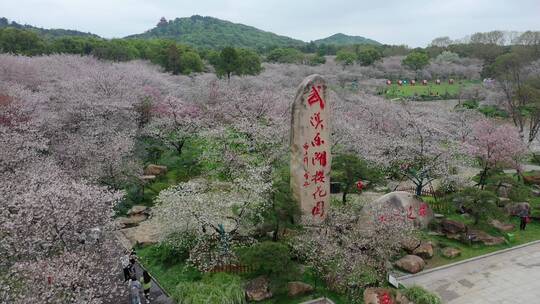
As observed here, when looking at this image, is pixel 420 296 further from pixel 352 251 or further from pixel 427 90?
pixel 427 90

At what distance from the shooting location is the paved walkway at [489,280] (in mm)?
13727

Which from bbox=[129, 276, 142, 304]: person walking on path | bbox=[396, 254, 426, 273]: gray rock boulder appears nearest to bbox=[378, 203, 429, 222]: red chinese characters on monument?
bbox=[396, 254, 426, 273]: gray rock boulder

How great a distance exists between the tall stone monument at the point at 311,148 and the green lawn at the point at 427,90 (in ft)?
142

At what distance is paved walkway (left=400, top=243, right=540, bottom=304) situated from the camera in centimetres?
1373

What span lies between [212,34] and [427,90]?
326 ft

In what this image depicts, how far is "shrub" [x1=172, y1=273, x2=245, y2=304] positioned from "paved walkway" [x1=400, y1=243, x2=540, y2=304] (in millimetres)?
6149

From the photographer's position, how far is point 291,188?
1742 cm

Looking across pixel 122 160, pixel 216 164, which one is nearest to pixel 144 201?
pixel 122 160

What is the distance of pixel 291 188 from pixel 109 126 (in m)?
13.8

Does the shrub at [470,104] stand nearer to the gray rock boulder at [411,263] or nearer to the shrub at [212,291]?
the gray rock boulder at [411,263]

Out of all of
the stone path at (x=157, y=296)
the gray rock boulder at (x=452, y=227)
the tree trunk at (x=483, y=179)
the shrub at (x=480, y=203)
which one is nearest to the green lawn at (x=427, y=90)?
the tree trunk at (x=483, y=179)

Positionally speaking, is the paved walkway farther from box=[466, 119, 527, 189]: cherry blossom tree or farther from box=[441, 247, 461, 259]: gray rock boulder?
box=[466, 119, 527, 189]: cherry blossom tree

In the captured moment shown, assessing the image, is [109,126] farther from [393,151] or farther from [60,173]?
[393,151]

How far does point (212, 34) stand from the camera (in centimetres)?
14938
